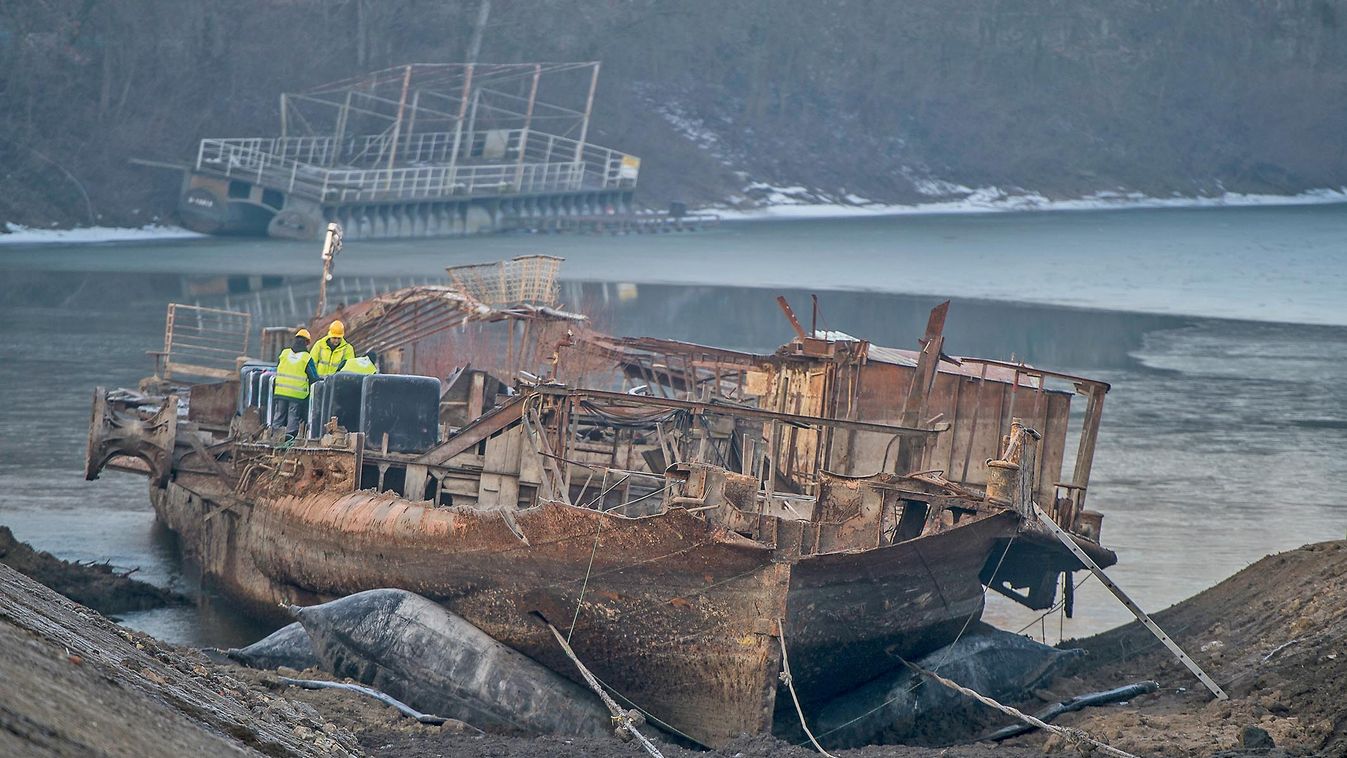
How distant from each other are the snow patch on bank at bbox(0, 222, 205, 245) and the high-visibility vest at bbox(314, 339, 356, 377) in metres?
49.7

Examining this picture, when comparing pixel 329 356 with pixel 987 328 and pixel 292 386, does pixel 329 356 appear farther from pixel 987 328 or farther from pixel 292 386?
pixel 987 328

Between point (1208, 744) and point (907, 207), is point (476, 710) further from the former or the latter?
point (907, 207)

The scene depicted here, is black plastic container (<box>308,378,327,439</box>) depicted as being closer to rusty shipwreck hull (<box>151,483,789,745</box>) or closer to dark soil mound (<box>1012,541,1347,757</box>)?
rusty shipwreck hull (<box>151,483,789,745</box>)

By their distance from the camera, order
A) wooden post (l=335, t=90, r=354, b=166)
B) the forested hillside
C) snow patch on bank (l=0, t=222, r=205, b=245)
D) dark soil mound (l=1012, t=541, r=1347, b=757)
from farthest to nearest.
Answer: the forested hillside
wooden post (l=335, t=90, r=354, b=166)
snow patch on bank (l=0, t=222, r=205, b=245)
dark soil mound (l=1012, t=541, r=1347, b=757)

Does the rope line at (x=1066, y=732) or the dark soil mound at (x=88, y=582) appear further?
the dark soil mound at (x=88, y=582)

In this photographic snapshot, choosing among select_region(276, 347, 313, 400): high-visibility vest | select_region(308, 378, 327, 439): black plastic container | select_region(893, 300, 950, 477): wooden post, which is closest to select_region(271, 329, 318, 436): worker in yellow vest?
select_region(276, 347, 313, 400): high-visibility vest

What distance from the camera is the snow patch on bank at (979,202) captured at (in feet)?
327

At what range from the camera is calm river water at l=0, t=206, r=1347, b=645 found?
24.8 meters

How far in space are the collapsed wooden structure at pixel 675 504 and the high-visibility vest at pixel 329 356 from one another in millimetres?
1070

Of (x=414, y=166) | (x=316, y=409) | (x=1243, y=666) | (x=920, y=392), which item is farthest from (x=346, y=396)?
(x=414, y=166)

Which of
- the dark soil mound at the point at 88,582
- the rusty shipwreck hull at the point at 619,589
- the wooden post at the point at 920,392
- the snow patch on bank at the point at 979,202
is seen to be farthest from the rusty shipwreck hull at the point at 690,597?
the snow patch on bank at the point at 979,202

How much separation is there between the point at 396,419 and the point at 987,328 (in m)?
32.1

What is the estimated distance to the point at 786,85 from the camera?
11550 cm

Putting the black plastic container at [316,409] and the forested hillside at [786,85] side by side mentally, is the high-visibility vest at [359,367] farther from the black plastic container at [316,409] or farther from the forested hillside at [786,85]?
the forested hillside at [786,85]
